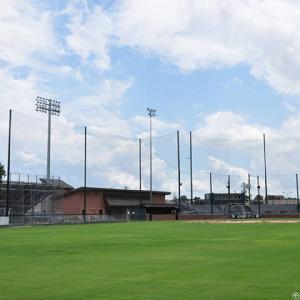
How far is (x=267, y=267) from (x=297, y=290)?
14.6ft

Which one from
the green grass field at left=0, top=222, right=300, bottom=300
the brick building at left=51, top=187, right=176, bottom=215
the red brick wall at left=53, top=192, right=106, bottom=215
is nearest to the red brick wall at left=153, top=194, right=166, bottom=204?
the brick building at left=51, top=187, right=176, bottom=215

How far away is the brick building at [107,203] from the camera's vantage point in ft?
329

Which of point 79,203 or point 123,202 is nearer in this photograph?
point 79,203

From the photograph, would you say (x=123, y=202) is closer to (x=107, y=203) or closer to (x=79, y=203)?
(x=107, y=203)

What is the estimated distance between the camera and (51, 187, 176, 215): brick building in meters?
100

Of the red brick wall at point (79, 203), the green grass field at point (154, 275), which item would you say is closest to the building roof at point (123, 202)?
the red brick wall at point (79, 203)

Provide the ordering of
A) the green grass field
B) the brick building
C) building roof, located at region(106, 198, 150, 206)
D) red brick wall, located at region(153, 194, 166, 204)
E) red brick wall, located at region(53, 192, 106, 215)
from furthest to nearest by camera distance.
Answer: red brick wall, located at region(153, 194, 166, 204) → building roof, located at region(106, 198, 150, 206) → the brick building → red brick wall, located at region(53, 192, 106, 215) → the green grass field

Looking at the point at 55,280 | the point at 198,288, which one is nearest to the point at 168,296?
the point at 198,288

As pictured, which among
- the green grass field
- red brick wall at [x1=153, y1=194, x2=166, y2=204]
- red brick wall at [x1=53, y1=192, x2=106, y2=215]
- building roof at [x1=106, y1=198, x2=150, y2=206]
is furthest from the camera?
red brick wall at [x1=153, y1=194, x2=166, y2=204]

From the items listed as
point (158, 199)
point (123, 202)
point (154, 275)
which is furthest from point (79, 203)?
point (154, 275)

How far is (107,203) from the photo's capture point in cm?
10462

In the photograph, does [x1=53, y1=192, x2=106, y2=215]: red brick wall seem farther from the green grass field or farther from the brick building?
the green grass field

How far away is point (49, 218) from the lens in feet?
247

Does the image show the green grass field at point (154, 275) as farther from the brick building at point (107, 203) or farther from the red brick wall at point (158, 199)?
the red brick wall at point (158, 199)
